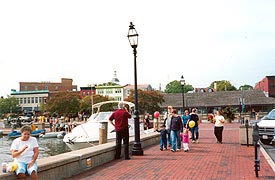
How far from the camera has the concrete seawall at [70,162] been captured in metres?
8.59

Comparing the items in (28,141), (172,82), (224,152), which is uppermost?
(172,82)

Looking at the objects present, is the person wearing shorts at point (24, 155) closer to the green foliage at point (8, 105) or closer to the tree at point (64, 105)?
the tree at point (64, 105)

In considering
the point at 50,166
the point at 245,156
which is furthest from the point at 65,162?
the point at 245,156

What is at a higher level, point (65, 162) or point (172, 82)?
point (172, 82)

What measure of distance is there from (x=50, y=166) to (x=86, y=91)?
12380cm

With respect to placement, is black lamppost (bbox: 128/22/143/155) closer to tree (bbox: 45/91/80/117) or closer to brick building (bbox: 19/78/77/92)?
tree (bbox: 45/91/80/117)

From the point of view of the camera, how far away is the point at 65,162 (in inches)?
377

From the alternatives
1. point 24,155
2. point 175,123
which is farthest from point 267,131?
point 24,155

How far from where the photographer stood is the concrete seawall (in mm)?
8594

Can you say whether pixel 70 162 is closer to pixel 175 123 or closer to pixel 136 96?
pixel 136 96

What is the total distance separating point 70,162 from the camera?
9.91 metres

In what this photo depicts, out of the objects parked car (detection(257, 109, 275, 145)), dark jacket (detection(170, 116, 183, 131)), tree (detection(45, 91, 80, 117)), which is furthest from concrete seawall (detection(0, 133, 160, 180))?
tree (detection(45, 91, 80, 117))

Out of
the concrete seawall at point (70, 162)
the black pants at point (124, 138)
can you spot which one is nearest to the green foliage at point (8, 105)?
the black pants at point (124, 138)

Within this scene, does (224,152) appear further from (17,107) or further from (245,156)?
(17,107)
